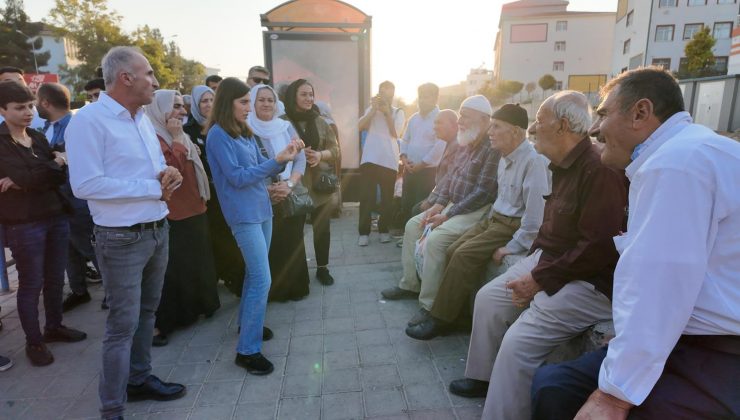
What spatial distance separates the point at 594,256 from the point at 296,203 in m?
2.51

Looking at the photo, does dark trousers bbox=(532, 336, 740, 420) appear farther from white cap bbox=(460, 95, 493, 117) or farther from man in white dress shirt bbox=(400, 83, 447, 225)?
man in white dress shirt bbox=(400, 83, 447, 225)

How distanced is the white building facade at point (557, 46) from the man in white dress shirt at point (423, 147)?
6209cm

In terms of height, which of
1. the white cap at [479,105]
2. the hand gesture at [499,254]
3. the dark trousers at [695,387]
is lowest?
the hand gesture at [499,254]

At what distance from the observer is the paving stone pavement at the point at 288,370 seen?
262 centimetres

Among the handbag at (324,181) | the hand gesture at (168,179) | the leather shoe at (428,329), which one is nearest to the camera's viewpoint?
the hand gesture at (168,179)

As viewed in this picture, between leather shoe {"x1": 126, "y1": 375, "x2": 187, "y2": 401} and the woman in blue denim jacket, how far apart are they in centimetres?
49

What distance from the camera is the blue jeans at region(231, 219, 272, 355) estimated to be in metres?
2.93

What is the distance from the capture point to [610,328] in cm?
210

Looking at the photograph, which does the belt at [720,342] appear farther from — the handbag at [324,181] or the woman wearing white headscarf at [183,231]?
the handbag at [324,181]

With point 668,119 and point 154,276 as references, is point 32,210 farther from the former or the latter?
point 668,119

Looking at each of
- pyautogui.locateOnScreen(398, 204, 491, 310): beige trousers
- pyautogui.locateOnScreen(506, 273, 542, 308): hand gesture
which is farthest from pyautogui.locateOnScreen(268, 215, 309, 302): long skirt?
pyautogui.locateOnScreen(506, 273, 542, 308): hand gesture

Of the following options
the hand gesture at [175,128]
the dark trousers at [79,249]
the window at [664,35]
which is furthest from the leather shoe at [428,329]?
the window at [664,35]

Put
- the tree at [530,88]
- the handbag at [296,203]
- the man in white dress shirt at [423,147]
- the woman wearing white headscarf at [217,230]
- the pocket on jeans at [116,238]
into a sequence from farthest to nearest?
the tree at [530,88] < the man in white dress shirt at [423,147] < the woman wearing white headscarf at [217,230] < the handbag at [296,203] < the pocket on jeans at [116,238]

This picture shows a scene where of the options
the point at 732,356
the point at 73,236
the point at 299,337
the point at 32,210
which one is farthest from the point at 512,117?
the point at 73,236
